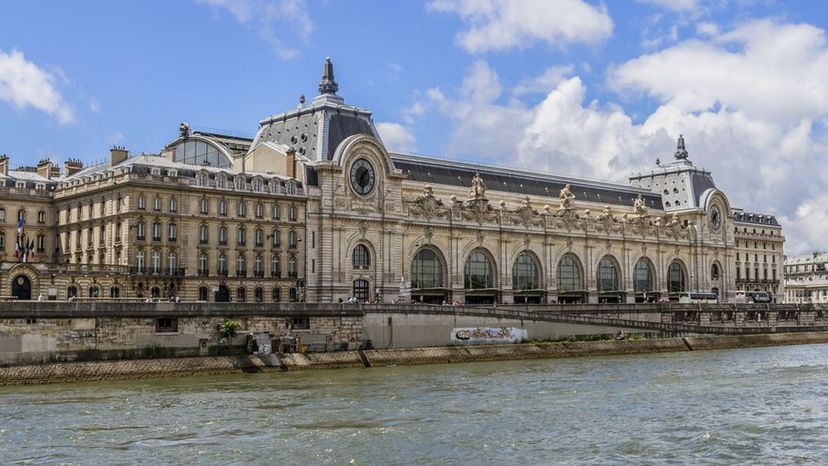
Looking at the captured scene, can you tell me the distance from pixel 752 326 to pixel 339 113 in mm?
44732

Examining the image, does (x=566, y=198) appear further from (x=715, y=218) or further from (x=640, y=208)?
(x=715, y=218)

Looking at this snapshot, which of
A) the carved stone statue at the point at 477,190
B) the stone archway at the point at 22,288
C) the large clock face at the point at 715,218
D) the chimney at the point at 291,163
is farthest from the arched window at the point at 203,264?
the large clock face at the point at 715,218

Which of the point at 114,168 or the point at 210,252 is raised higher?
the point at 114,168

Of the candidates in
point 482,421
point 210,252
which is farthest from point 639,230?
point 482,421

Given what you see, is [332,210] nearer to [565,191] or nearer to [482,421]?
[565,191]

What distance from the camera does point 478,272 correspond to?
110 meters

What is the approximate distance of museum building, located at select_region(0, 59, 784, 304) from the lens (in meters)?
83.9

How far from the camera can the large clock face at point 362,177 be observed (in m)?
98.0

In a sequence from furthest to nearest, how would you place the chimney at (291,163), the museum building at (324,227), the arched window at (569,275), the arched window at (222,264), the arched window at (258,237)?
the arched window at (569,275) → the chimney at (291,163) → the arched window at (258,237) → the arched window at (222,264) → the museum building at (324,227)

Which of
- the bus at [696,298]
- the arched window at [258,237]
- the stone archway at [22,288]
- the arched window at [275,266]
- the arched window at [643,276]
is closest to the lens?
the stone archway at [22,288]

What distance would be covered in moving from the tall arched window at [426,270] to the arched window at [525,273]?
10.1m

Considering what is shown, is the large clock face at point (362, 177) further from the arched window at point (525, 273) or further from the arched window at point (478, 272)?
the arched window at point (525, 273)

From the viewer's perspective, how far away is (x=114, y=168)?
285ft

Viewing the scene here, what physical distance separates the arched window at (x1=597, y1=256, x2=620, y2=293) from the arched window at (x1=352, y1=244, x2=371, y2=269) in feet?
112
